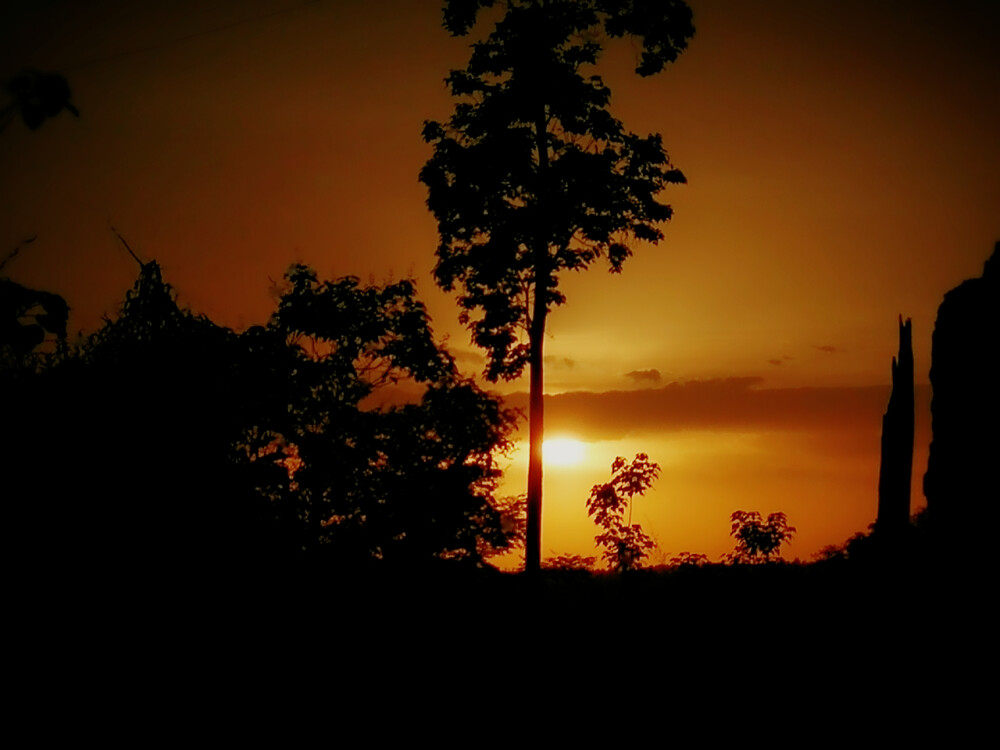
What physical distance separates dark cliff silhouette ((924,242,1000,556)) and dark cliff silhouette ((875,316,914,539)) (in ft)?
4.06

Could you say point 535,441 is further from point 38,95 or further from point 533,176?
point 38,95

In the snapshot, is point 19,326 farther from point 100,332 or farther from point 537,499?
point 537,499

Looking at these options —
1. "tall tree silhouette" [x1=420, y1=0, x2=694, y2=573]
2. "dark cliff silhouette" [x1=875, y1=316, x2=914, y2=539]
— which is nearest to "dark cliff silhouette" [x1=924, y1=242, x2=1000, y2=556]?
"dark cliff silhouette" [x1=875, y1=316, x2=914, y2=539]

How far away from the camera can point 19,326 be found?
2.89 m

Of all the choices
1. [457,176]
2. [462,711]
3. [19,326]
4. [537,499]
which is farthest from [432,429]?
[19,326]

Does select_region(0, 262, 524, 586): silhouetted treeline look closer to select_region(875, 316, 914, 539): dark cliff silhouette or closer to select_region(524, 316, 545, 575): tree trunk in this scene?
select_region(524, 316, 545, 575): tree trunk

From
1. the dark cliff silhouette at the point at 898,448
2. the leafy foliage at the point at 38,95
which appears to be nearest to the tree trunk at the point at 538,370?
the dark cliff silhouette at the point at 898,448

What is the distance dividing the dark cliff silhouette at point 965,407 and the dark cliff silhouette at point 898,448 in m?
1.24

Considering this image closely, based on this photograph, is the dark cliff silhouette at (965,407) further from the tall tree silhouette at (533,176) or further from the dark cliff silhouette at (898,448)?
the tall tree silhouette at (533,176)

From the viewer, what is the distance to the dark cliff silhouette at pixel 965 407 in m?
20.0

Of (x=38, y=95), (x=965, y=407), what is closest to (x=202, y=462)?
(x=38, y=95)

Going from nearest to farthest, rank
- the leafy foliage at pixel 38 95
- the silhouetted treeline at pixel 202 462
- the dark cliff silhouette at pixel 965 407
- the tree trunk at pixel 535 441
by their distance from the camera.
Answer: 1. the leafy foliage at pixel 38 95
2. the silhouetted treeline at pixel 202 462
3. the tree trunk at pixel 535 441
4. the dark cliff silhouette at pixel 965 407

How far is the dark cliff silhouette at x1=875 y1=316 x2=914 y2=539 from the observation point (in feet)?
63.6

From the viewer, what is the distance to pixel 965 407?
21234 mm
